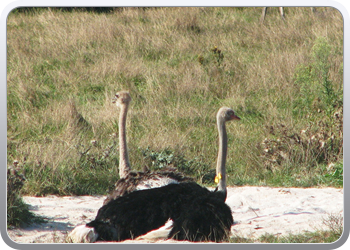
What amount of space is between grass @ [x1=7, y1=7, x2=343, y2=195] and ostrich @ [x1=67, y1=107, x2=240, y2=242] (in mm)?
1717

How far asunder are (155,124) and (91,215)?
2.66 meters

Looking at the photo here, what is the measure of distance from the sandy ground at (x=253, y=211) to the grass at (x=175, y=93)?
33 centimetres

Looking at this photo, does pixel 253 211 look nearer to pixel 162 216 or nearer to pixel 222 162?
→ pixel 222 162

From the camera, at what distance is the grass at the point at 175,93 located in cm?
661

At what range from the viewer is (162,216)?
4.41 metres

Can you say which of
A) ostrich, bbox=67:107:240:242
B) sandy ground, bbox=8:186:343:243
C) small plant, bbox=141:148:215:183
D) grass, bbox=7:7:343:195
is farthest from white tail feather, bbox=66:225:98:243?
small plant, bbox=141:148:215:183

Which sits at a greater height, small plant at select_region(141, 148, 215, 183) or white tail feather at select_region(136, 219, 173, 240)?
white tail feather at select_region(136, 219, 173, 240)

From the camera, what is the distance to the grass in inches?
260

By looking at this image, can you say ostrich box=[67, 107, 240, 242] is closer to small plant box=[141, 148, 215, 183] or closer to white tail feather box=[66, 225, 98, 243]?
white tail feather box=[66, 225, 98, 243]

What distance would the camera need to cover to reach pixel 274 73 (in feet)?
28.2

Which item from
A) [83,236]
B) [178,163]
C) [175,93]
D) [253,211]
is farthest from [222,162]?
[175,93]

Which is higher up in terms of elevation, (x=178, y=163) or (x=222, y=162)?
(x=222, y=162)

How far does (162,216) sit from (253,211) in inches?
53.3
